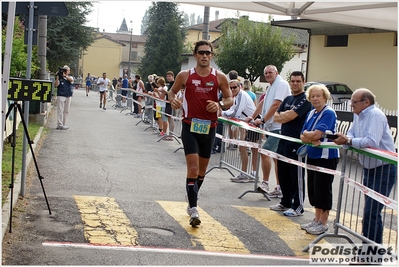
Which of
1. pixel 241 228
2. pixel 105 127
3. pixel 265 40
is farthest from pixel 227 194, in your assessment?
pixel 265 40

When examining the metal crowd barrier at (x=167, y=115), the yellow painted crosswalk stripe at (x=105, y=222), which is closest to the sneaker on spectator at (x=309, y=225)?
the yellow painted crosswalk stripe at (x=105, y=222)

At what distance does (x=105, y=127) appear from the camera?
20.0 m

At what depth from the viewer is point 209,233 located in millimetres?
6930

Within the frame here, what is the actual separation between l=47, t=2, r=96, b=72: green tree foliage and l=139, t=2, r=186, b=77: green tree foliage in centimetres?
4295

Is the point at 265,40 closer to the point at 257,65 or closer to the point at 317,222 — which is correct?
the point at 257,65

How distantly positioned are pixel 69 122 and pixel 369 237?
15.7 m

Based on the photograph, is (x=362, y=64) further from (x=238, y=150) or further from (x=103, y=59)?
(x=103, y=59)

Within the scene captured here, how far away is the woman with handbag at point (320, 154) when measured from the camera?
23.5ft

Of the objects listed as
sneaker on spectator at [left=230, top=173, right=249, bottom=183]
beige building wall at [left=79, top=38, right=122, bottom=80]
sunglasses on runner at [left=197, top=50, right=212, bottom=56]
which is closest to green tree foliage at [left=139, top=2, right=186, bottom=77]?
beige building wall at [left=79, top=38, right=122, bottom=80]

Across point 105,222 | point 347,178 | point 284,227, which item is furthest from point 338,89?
point 105,222

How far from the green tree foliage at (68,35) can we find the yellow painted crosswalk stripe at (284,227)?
26.5m

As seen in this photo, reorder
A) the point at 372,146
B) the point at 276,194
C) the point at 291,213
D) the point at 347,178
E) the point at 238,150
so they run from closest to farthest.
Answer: the point at 372,146 < the point at 347,178 < the point at 291,213 < the point at 276,194 < the point at 238,150

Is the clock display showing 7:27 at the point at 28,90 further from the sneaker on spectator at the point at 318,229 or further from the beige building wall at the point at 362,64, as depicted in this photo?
the beige building wall at the point at 362,64

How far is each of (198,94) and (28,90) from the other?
78.6 inches
